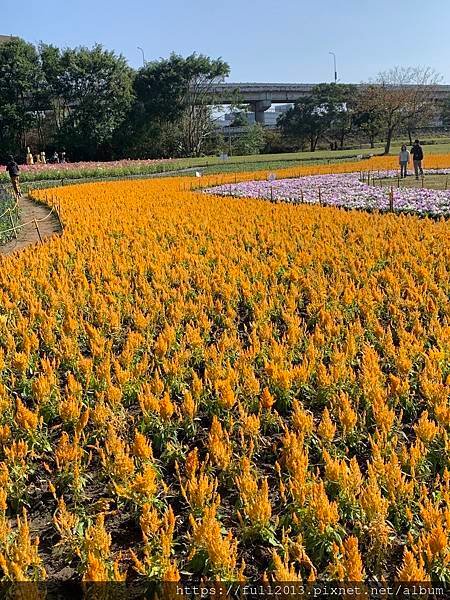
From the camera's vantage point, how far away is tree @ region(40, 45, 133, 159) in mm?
44756

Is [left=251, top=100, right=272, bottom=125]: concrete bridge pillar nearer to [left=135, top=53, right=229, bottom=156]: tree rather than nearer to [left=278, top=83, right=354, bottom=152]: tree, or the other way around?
[left=278, top=83, right=354, bottom=152]: tree

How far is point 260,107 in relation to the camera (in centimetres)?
6800

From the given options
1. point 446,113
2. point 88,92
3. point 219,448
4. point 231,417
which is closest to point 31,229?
point 231,417

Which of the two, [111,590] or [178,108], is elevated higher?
[178,108]

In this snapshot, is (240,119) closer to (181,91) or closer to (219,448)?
(181,91)

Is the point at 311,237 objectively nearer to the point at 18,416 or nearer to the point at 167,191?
the point at 18,416

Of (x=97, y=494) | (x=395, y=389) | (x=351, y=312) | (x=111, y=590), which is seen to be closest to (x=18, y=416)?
(x=97, y=494)

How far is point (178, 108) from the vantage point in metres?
48.4

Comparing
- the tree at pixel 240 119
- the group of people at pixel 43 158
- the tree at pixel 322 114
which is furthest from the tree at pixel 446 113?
the group of people at pixel 43 158

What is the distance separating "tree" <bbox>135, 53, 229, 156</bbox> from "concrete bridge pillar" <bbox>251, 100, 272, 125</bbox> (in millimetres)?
17527

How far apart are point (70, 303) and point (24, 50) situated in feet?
150

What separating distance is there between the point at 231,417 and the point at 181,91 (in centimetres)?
4826

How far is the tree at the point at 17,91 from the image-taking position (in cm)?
4406

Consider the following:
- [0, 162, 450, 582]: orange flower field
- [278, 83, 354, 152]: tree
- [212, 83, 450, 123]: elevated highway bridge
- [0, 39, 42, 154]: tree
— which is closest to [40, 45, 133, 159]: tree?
[0, 39, 42, 154]: tree
